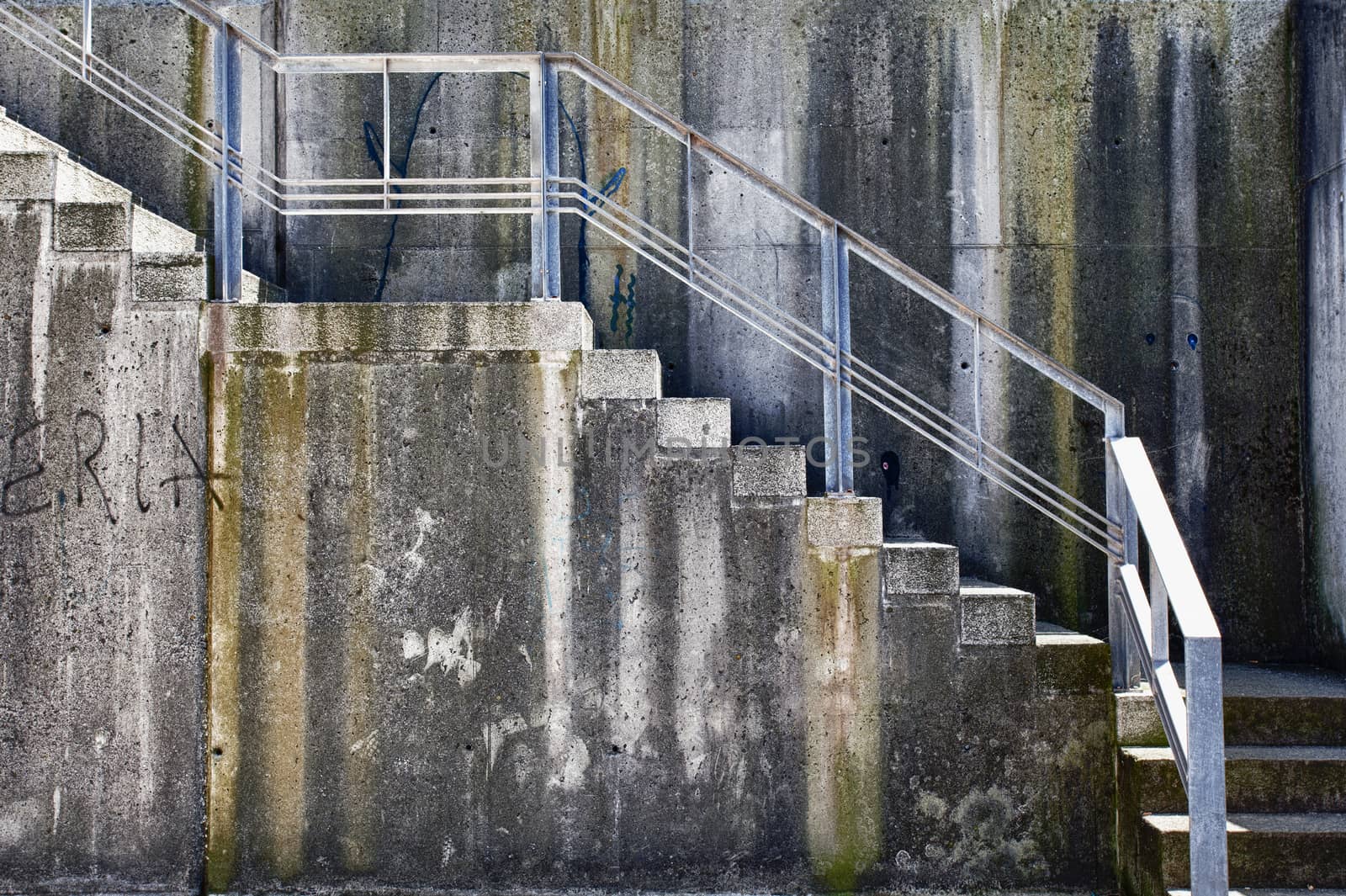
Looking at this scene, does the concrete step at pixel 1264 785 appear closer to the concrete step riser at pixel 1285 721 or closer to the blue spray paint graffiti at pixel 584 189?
the concrete step riser at pixel 1285 721

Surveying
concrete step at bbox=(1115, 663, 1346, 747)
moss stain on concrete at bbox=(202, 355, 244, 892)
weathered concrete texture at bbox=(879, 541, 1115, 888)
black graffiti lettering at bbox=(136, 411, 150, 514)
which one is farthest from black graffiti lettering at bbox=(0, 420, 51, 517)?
concrete step at bbox=(1115, 663, 1346, 747)

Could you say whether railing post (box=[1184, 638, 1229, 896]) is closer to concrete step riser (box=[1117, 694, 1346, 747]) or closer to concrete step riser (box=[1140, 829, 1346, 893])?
concrete step riser (box=[1140, 829, 1346, 893])

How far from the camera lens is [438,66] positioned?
A: 4.75m

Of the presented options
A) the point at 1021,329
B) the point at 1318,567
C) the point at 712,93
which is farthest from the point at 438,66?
the point at 1318,567

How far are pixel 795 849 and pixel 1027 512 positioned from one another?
233 centimetres

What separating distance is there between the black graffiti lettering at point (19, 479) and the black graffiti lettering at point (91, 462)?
139mm

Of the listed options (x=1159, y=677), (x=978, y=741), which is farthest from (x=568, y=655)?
(x=1159, y=677)

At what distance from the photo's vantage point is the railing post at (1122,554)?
4.49 m

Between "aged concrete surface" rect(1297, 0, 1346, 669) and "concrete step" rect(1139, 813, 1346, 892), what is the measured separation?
1.62 m

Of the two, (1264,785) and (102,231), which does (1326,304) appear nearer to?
(1264,785)

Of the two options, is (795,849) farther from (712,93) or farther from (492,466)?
(712,93)

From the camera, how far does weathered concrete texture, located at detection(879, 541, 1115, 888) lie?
4.55 meters

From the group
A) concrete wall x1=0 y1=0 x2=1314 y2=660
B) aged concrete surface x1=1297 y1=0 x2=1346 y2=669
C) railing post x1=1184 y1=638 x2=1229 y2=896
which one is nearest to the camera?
railing post x1=1184 y1=638 x2=1229 y2=896

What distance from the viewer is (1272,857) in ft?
13.3
